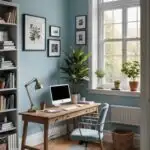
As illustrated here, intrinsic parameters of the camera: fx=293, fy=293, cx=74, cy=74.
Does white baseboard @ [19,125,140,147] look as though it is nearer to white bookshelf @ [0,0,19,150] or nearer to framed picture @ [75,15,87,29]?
white bookshelf @ [0,0,19,150]

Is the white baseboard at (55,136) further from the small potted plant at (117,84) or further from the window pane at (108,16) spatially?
the window pane at (108,16)

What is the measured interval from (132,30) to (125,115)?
1.52 m

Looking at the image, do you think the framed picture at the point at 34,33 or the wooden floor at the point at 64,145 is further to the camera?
the wooden floor at the point at 64,145

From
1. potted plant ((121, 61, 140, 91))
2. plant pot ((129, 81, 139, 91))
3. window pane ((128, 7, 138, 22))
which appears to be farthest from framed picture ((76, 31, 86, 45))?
plant pot ((129, 81, 139, 91))

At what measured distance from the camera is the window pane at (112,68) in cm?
544

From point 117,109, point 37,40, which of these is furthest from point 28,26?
point 117,109

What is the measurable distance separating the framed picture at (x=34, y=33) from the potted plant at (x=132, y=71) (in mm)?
1467

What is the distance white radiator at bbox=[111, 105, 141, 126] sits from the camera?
4.98 meters

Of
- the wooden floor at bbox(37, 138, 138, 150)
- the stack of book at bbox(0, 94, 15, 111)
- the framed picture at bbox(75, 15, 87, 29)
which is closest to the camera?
the stack of book at bbox(0, 94, 15, 111)

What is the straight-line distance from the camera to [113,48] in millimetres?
5504

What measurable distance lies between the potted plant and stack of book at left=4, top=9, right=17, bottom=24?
2.00 meters

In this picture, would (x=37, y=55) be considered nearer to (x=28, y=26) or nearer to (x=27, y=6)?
(x=28, y=26)

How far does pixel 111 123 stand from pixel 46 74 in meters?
1.48

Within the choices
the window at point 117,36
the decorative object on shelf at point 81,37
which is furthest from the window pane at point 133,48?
the decorative object on shelf at point 81,37
